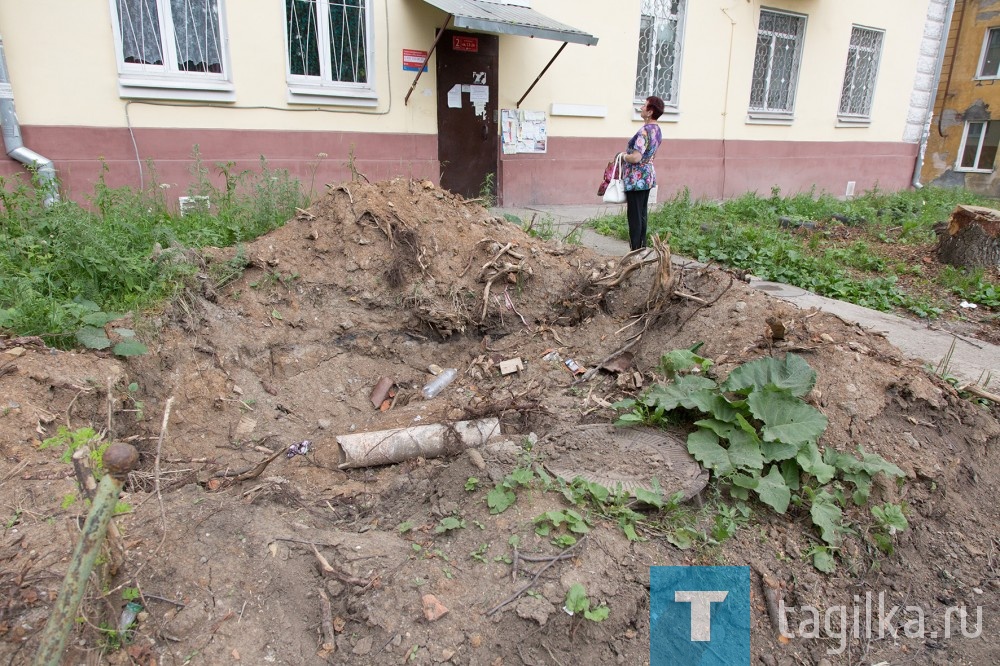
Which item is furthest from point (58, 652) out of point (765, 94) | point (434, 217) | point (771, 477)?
point (765, 94)

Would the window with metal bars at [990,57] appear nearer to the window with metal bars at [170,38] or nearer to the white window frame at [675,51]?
the white window frame at [675,51]

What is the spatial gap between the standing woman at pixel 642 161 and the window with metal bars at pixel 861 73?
8823mm

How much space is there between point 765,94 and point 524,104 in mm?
5343

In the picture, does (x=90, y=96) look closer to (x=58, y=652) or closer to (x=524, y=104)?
(x=524, y=104)

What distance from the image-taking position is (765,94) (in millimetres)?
11484

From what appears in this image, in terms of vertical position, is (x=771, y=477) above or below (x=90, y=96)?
below

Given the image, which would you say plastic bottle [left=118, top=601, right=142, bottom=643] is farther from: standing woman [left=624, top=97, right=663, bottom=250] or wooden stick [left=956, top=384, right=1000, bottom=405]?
standing woman [left=624, top=97, right=663, bottom=250]

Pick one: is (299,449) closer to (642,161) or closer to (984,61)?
(642,161)

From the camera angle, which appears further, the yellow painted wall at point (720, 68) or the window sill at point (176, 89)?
the yellow painted wall at point (720, 68)

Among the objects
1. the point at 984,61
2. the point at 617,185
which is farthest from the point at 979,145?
the point at 617,185

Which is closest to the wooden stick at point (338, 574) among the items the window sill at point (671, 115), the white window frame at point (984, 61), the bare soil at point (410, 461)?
the bare soil at point (410, 461)

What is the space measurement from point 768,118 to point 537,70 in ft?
17.0

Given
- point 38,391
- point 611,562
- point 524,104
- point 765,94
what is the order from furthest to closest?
point 765,94 < point 524,104 < point 38,391 < point 611,562

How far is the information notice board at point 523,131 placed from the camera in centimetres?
883
